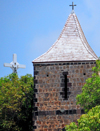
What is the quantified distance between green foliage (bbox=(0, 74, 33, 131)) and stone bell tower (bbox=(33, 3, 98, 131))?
9.21 ft

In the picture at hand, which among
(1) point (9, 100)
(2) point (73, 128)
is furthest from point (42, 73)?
(2) point (73, 128)

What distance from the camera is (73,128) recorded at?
68.9ft

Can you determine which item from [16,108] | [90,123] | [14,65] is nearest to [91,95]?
[90,123]

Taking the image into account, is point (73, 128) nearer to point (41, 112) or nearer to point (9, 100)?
point (41, 112)

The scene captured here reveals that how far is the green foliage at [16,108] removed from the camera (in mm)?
28567

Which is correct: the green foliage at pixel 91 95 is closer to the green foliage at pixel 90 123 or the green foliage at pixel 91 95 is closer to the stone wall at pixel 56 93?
the green foliage at pixel 90 123

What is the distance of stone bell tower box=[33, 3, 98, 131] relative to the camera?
85.0 ft

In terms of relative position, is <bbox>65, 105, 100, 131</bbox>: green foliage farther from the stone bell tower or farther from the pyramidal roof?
the pyramidal roof

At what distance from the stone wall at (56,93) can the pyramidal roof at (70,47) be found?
0.45 meters

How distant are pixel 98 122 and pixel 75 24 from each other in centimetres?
1094

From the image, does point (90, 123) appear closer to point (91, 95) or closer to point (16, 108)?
point (91, 95)

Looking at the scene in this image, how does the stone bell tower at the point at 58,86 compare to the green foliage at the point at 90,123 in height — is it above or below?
above

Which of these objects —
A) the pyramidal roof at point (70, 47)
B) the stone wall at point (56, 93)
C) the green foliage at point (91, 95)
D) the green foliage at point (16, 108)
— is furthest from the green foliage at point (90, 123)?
the green foliage at point (16, 108)

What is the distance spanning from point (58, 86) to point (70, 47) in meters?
3.14
